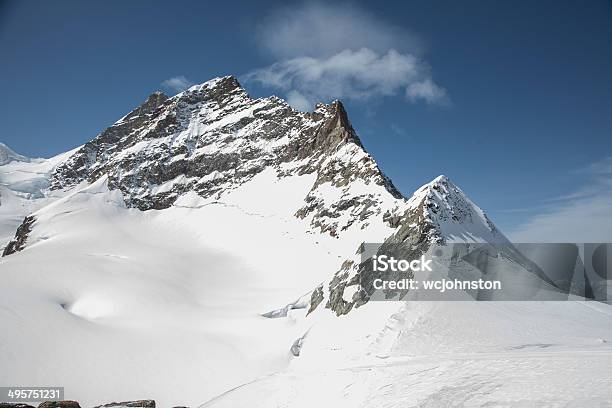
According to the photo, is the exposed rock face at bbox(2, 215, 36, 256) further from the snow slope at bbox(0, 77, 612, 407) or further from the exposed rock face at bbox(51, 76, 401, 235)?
the exposed rock face at bbox(51, 76, 401, 235)

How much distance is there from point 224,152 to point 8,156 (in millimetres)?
93667

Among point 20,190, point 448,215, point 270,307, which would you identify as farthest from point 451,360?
point 20,190

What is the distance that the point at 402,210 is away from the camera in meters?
34.7

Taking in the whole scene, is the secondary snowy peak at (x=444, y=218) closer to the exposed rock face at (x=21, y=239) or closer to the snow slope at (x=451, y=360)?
the snow slope at (x=451, y=360)

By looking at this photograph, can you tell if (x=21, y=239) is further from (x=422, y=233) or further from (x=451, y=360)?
(x=451, y=360)

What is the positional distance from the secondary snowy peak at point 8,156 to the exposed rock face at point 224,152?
36554 millimetres

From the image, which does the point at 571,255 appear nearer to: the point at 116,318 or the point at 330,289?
the point at 330,289

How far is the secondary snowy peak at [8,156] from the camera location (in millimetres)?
131000

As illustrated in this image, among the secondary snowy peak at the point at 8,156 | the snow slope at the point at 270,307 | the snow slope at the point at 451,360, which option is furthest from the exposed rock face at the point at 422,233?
the secondary snowy peak at the point at 8,156

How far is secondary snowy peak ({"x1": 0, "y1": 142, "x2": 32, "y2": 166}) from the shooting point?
131000 mm

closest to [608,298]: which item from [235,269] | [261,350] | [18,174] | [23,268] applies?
[261,350]

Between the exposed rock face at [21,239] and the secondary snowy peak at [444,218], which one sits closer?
the secondary snowy peak at [444,218]

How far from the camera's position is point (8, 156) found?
134 meters

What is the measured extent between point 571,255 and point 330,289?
17.4m
